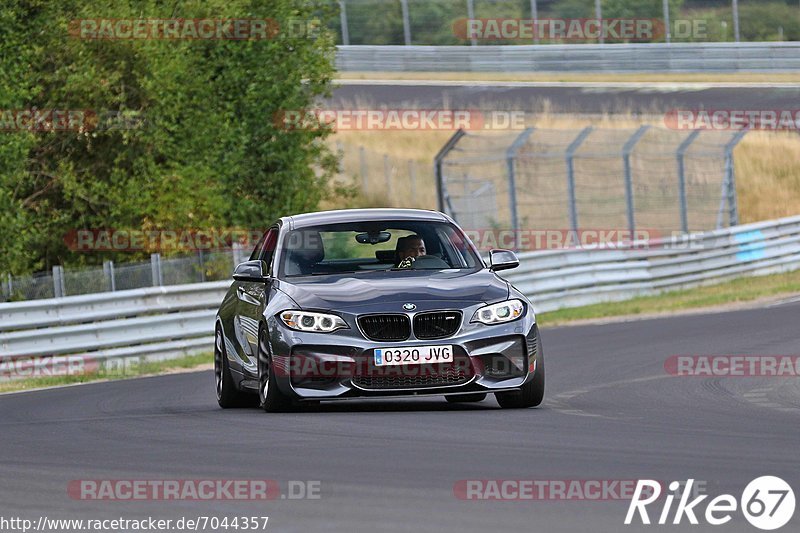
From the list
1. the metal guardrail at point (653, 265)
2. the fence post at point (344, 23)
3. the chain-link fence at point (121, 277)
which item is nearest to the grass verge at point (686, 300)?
the metal guardrail at point (653, 265)

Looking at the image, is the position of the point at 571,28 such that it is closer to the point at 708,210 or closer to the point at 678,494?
the point at 708,210

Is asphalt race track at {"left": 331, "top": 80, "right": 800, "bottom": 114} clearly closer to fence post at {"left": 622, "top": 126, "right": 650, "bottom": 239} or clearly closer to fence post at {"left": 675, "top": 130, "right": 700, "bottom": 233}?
fence post at {"left": 675, "top": 130, "right": 700, "bottom": 233}

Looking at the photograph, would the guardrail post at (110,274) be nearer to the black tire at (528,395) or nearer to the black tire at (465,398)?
the black tire at (465,398)

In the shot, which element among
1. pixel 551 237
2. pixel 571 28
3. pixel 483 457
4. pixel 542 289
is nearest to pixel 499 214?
pixel 551 237

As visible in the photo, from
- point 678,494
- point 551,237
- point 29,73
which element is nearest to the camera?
point 678,494

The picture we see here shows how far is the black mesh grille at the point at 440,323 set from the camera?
10.7 meters

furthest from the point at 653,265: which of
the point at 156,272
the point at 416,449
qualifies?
the point at 416,449

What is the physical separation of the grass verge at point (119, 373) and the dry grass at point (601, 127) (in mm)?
19990

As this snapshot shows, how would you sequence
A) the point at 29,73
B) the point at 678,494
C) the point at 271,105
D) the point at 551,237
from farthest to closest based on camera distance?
the point at 551,237
the point at 271,105
the point at 29,73
the point at 678,494

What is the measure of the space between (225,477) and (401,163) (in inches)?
1449

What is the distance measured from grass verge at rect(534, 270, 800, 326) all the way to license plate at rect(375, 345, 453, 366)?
14138 mm

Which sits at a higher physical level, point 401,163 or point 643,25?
point 643,25

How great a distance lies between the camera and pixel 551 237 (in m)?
36.6

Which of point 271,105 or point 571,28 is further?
point 571,28
